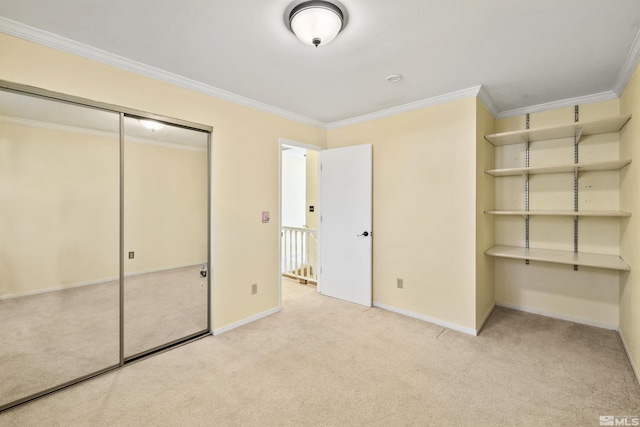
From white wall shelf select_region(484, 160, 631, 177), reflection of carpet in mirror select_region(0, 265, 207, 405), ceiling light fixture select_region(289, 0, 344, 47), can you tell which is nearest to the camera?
ceiling light fixture select_region(289, 0, 344, 47)

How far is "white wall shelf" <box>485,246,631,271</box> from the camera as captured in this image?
269 cm

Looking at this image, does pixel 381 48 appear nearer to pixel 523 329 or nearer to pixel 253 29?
pixel 253 29

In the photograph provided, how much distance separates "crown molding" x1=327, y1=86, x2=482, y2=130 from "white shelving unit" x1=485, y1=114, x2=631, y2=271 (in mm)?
596

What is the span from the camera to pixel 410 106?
3.39 m

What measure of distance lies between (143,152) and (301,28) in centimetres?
171

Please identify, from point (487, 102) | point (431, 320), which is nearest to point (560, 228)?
point (487, 102)

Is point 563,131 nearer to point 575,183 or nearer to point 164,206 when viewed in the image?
point 575,183

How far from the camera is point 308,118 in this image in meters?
3.95

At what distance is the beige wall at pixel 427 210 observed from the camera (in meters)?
3.03

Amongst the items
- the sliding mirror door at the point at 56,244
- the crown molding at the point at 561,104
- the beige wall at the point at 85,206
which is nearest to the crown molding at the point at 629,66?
the crown molding at the point at 561,104

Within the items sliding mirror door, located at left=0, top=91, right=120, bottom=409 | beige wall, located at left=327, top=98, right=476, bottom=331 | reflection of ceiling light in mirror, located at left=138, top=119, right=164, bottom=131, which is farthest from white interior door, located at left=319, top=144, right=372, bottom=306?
sliding mirror door, located at left=0, top=91, right=120, bottom=409

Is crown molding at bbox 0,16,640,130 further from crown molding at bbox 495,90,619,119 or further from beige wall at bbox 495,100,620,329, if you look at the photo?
beige wall at bbox 495,100,620,329

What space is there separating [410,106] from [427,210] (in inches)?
48.8

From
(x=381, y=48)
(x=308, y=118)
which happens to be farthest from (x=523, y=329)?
(x=308, y=118)
